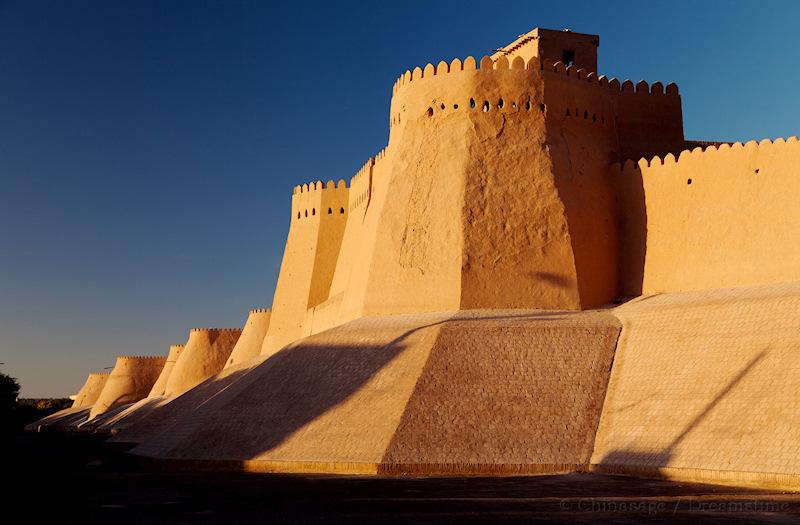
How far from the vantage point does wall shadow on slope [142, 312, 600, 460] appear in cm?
2281

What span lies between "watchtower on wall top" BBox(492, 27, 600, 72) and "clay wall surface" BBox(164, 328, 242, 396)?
22.9 m

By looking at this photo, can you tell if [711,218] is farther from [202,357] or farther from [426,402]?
[202,357]

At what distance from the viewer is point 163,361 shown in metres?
62.5

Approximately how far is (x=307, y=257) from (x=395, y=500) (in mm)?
23465

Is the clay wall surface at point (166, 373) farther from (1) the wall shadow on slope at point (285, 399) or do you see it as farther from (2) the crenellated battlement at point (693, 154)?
(2) the crenellated battlement at point (693, 154)

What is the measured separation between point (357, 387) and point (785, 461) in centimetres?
978

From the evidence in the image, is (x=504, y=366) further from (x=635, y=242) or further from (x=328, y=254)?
(x=328, y=254)

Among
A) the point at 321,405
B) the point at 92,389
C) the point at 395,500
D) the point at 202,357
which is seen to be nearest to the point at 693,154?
the point at 321,405

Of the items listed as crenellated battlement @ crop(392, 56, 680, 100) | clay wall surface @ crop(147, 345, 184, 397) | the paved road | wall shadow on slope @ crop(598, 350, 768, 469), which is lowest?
the paved road

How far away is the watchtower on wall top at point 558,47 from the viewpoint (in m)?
30.0

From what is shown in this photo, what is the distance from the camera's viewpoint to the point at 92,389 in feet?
245

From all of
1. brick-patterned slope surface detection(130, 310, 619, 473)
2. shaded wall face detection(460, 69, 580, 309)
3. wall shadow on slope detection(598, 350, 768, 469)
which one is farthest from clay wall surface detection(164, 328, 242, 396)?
wall shadow on slope detection(598, 350, 768, 469)

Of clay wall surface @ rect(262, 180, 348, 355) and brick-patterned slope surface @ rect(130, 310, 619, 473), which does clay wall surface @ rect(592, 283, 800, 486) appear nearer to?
brick-patterned slope surface @ rect(130, 310, 619, 473)

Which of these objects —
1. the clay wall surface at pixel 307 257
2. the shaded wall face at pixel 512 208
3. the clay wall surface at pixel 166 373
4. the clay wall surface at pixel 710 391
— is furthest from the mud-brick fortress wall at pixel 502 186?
the clay wall surface at pixel 166 373
